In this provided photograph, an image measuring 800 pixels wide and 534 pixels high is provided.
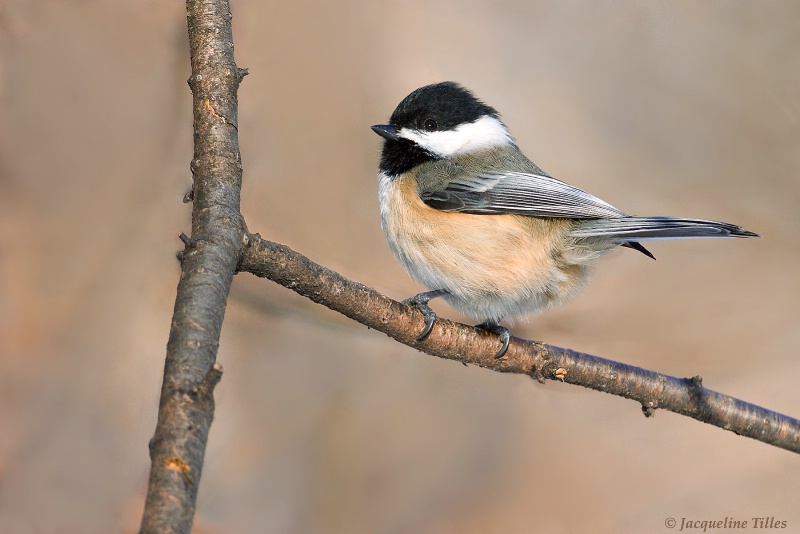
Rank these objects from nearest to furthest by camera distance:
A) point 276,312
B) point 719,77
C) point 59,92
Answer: point 59,92 < point 276,312 < point 719,77

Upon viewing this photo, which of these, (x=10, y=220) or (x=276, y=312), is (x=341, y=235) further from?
(x=10, y=220)

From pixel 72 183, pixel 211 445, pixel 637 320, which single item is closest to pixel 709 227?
pixel 637 320

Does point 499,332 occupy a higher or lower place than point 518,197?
lower

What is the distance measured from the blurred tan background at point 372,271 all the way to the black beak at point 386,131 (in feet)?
0.47

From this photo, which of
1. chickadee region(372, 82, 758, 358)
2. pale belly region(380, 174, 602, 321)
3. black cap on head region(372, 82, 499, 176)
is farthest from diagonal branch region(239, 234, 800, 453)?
black cap on head region(372, 82, 499, 176)

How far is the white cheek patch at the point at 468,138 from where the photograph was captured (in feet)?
9.93

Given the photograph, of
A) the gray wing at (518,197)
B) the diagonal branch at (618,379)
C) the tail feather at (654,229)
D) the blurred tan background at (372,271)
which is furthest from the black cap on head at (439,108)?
the diagonal branch at (618,379)

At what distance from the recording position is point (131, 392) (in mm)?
2238

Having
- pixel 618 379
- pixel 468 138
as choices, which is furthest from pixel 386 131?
pixel 618 379

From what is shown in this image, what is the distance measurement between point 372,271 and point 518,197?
60 cm

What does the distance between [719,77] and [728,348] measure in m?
1.20

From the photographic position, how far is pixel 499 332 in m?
2.50

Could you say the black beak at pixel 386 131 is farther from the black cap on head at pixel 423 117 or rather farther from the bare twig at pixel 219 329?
the bare twig at pixel 219 329

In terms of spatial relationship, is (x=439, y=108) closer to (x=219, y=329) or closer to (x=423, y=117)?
(x=423, y=117)
